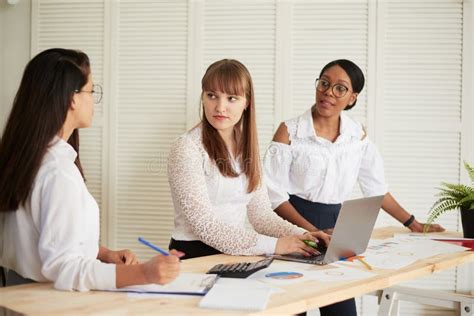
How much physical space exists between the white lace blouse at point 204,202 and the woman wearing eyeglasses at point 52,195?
1.47ft

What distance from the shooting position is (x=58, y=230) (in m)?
1.35

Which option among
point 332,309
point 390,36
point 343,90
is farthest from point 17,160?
point 390,36

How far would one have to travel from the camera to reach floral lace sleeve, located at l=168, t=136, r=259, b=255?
1889 mm

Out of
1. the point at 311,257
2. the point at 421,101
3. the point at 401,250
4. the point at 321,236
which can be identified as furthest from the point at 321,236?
the point at 421,101

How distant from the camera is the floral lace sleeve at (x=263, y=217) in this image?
2.17 meters

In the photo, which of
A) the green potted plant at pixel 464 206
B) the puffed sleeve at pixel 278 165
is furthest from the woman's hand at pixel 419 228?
the puffed sleeve at pixel 278 165

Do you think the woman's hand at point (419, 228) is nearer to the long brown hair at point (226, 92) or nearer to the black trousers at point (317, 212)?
the black trousers at point (317, 212)

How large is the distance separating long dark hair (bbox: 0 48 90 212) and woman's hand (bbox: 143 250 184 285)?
35 cm

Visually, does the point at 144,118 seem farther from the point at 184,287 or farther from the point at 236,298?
the point at 236,298

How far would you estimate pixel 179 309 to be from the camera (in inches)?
50.4

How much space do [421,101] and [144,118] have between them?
66.5 inches

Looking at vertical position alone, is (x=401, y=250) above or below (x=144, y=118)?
below

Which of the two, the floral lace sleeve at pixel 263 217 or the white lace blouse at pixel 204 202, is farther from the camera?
the floral lace sleeve at pixel 263 217

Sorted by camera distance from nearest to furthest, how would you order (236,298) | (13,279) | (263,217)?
(236,298) → (13,279) → (263,217)
